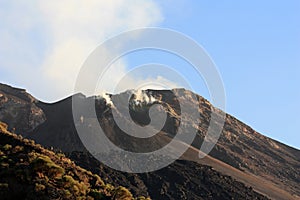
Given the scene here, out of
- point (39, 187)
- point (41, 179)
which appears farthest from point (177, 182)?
point (39, 187)

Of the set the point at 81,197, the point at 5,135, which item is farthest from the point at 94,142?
the point at 81,197

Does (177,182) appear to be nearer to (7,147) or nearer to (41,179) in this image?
(7,147)

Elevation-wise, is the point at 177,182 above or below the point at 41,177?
above

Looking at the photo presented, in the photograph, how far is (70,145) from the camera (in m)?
200

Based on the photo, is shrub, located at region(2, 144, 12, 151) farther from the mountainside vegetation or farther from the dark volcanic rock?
the dark volcanic rock

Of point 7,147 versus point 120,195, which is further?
point 7,147

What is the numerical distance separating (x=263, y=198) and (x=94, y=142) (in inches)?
2691

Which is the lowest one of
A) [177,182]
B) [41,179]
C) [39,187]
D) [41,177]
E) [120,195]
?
[39,187]

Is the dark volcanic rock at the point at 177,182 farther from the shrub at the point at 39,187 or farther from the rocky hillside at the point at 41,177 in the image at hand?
the shrub at the point at 39,187

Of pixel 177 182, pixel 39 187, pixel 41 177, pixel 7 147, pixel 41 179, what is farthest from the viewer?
pixel 177 182

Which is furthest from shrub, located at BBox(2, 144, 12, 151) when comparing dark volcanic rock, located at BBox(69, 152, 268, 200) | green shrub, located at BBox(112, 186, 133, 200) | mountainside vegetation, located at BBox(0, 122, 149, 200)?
dark volcanic rock, located at BBox(69, 152, 268, 200)

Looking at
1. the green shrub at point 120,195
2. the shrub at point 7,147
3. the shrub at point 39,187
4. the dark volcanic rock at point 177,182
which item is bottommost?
the shrub at point 39,187

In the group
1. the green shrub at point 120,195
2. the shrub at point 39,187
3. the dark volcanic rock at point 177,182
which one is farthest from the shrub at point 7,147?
the dark volcanic rock at point 177,182

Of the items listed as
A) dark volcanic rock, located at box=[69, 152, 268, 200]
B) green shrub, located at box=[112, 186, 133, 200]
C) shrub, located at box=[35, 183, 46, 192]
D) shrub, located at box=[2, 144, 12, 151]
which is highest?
dark volcanic rock, located at box=[69, 152, 268, 200]
